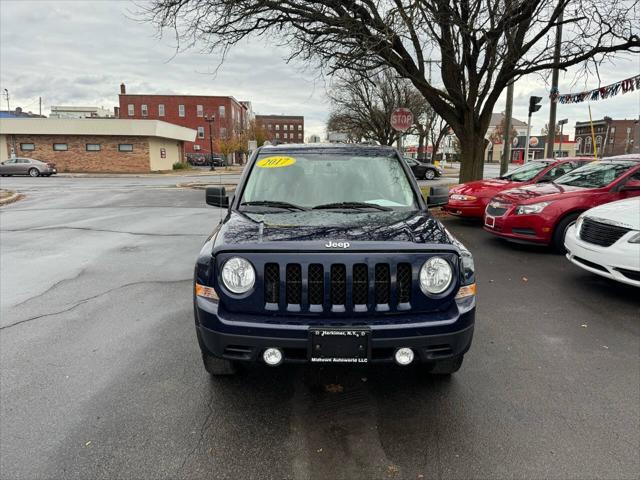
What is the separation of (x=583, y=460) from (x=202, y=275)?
2.49 meters

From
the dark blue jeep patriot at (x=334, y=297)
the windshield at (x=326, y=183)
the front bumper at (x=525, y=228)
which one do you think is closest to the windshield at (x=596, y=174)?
the front bumper at (x=525, y=228)

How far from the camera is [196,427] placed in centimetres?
288

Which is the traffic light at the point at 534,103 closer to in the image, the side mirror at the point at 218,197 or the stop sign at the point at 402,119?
the stop sign at the point at 402,119

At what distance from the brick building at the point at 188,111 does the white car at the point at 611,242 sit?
7353 cm

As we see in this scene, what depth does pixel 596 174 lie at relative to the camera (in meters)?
8.11

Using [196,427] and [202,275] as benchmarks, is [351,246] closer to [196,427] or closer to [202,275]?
[202,275]

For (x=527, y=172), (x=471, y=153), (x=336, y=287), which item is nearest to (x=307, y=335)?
(x=336, y=287)

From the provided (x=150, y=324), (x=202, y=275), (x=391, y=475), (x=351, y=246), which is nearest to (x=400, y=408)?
(x=391, y=475)

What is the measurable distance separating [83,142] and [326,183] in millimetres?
45596

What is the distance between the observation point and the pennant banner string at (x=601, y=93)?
11.8 metres

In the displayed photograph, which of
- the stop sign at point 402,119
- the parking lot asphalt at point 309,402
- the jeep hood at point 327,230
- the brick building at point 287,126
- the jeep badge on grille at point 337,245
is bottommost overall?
the parking lot asphalt at point 309,402

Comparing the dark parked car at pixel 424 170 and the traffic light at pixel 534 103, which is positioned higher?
the traffic light at pixel 534 103

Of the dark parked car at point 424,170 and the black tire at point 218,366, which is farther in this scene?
the dark parked car at point 424,170

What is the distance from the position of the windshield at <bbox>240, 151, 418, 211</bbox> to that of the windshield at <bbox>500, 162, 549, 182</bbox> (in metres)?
7.55
